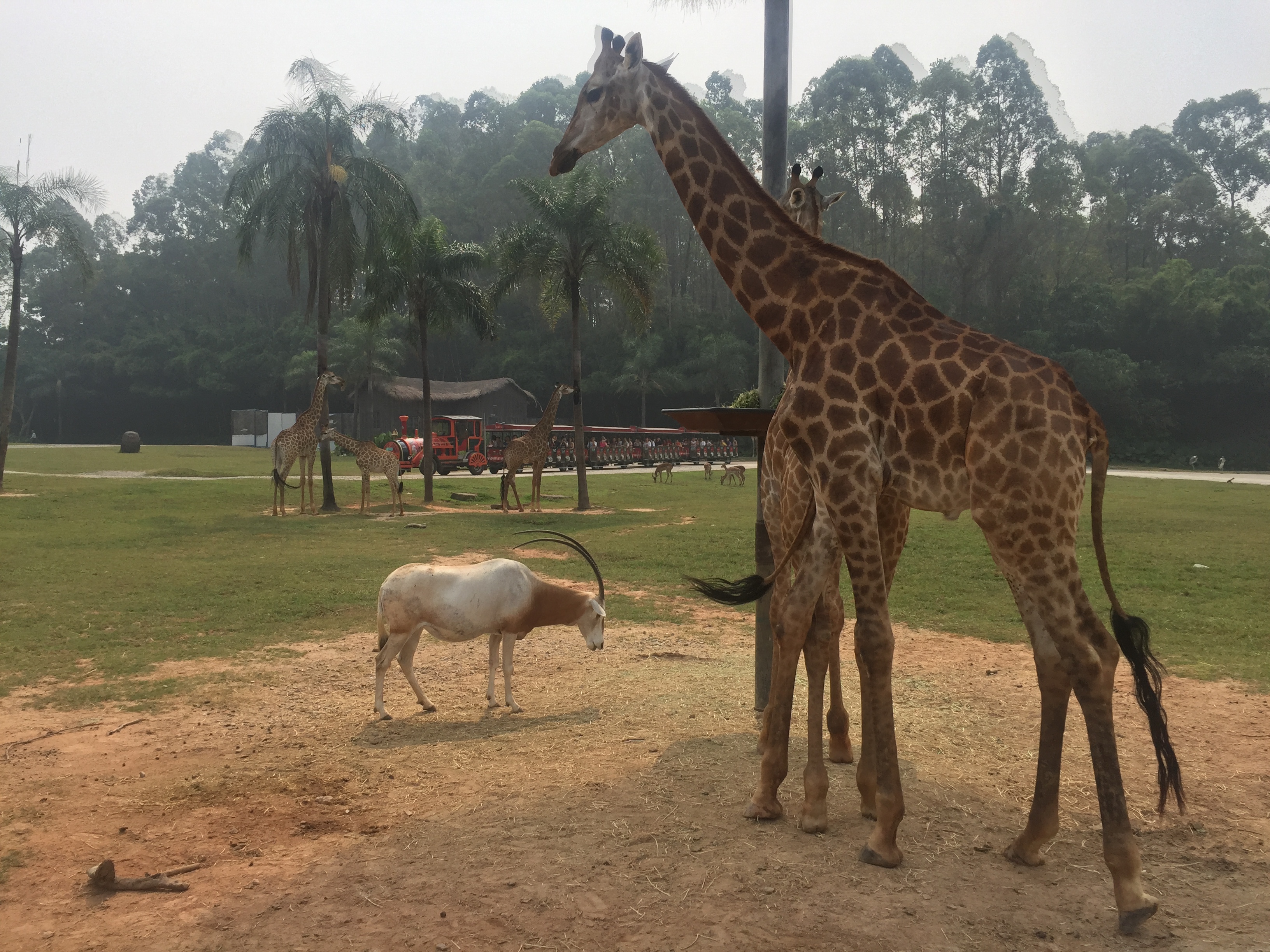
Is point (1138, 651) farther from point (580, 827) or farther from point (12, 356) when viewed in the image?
point (12, 356)

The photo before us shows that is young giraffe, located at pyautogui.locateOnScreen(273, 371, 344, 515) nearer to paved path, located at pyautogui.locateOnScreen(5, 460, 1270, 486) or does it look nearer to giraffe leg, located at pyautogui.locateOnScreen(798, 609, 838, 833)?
paved path, located at pyautogui.locateOnScreen(5, 460, 1270, 486)

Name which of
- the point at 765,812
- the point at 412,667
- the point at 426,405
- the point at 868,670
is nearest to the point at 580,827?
the point at 765,812

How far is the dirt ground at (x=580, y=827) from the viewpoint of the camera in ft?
12.2

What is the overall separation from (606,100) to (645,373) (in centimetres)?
4905

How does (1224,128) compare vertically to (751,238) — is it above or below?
above

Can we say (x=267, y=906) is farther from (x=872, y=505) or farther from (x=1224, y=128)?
(x=1224, y=128)

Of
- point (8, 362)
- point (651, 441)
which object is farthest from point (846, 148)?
point (8, 362)

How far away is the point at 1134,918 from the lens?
12.1 ft

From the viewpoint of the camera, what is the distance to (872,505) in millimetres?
4406

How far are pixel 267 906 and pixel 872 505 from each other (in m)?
3.38

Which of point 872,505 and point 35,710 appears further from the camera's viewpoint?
point 35,710

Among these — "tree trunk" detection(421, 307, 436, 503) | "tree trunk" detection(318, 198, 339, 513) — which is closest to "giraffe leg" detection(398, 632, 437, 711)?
"tree trunk" detection(318, 198, 339, 513)

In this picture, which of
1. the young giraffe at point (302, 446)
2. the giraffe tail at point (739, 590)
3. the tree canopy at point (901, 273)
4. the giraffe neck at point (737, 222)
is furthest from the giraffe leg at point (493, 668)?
the tree canopy at point (901, 273)

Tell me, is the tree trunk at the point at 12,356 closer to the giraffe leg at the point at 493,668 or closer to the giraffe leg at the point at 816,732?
the giraffe leg at the point at 493,668
